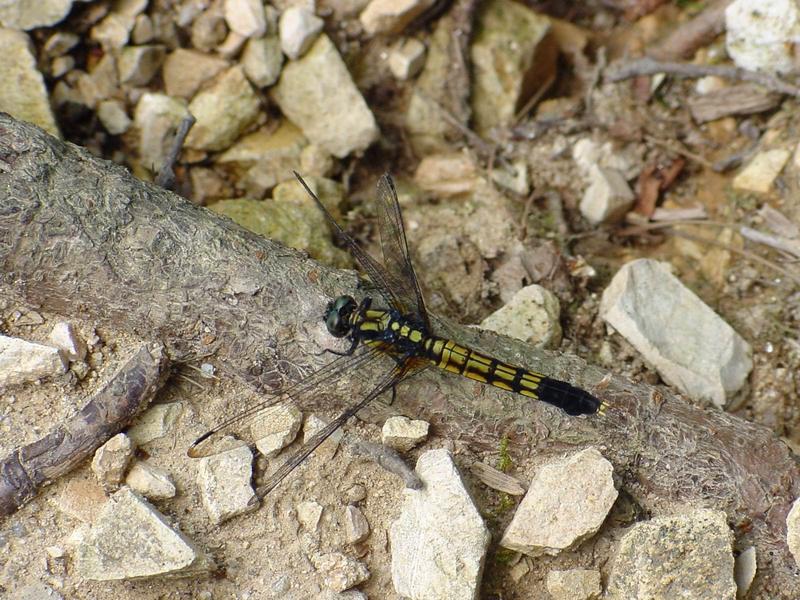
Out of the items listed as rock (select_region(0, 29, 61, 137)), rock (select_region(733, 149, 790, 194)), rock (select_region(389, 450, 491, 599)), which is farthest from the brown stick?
rock (select_region(733, 149, 790, 194))

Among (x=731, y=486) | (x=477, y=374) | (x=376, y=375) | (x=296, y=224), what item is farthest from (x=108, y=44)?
(x=731, y=486)

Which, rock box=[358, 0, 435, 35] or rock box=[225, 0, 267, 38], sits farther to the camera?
rock box=[358, 0, 435, 35]

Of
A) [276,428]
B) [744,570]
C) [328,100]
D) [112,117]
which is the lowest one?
[744,570]

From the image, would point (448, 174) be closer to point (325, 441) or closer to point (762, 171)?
point (762, 171)

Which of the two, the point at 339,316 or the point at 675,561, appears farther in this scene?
the point at 339,316

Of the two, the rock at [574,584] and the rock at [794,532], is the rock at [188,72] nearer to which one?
the rock at [574,584]

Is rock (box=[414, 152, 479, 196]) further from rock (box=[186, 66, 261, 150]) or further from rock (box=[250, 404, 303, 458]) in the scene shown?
rock (box=[250, 404, 303, 458])

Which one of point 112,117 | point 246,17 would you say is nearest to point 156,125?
point 112,117
